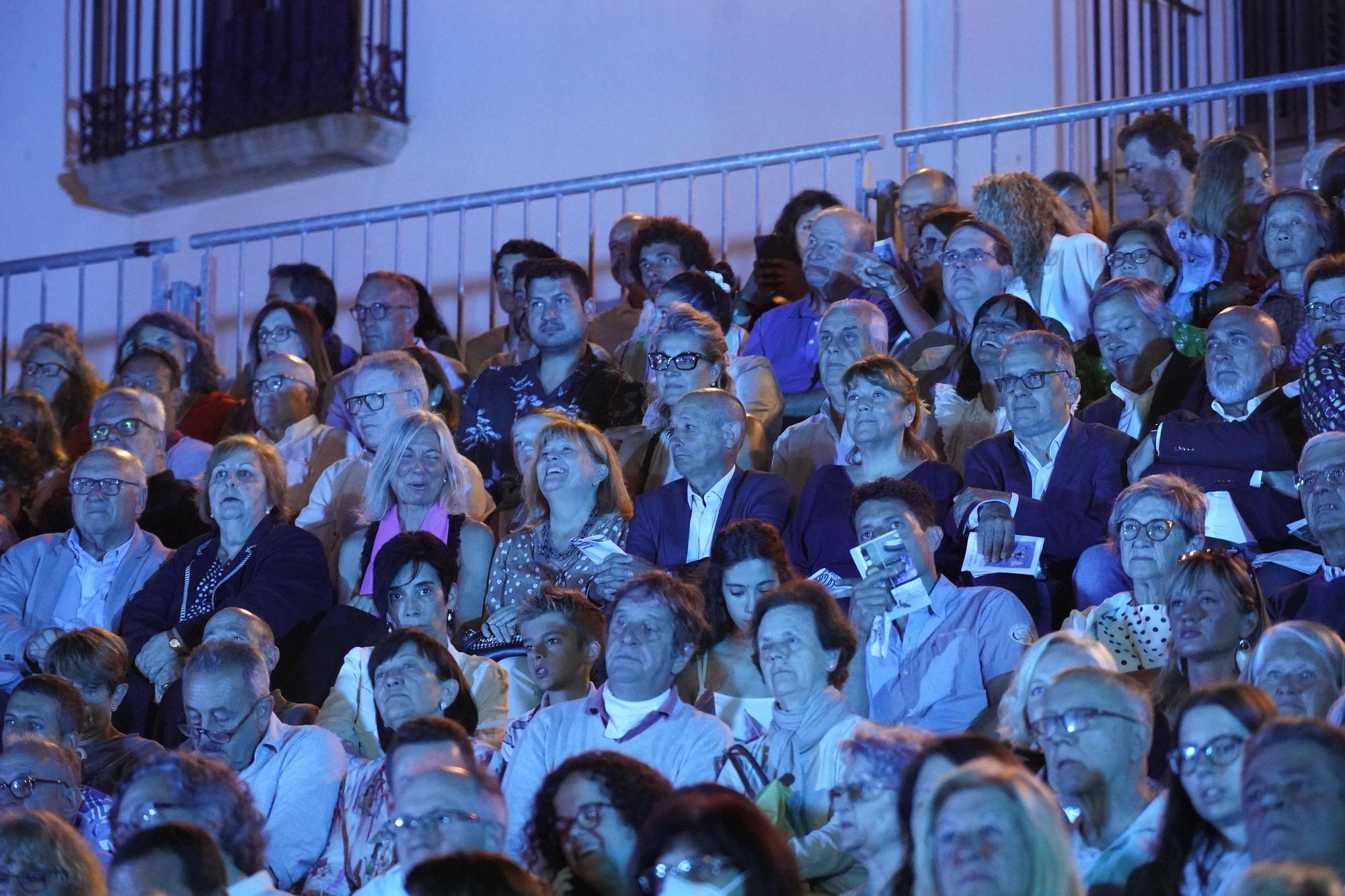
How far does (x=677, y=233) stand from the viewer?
875 cm

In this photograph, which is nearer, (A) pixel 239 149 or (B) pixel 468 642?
(B) pixel 468 642

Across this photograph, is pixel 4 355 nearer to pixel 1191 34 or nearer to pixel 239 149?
pixel 239 149

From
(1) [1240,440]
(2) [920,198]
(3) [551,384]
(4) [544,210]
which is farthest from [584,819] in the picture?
(4) [544,210]

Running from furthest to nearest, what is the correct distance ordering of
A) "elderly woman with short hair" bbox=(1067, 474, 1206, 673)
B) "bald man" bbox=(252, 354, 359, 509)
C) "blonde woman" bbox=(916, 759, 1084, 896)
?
"bald man" bbox=(252, 354, 359, 509)
"elderly woman with short hair" bbox=(1067, 474, 1206, 673)
"blonde woman" bbox=(916, 759, 1084, 896)

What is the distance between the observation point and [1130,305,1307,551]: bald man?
20.1 feet

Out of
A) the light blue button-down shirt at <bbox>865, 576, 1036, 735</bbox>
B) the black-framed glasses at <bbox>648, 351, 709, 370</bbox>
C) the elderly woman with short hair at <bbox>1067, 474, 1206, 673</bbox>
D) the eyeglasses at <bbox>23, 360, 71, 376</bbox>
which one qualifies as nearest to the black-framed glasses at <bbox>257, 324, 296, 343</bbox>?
the eyeglasses at <bbox>23, 360, 71, 376</bbox>

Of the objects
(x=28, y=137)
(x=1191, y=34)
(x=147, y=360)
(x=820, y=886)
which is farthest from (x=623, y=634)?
(x=28, y=137)

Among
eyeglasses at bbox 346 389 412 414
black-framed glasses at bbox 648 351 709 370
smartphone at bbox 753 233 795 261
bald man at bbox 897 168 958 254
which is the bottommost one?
eyeglasses at bbox 346 389 412 414

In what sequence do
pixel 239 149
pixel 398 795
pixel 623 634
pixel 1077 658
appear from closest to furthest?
pixel 398 795, pixel 1077 658, pixel 623 634, pixel 239 149

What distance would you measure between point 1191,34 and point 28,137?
22.6ft

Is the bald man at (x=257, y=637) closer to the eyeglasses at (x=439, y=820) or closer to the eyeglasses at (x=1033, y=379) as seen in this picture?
the eyeglasses at (x=439, y=820)

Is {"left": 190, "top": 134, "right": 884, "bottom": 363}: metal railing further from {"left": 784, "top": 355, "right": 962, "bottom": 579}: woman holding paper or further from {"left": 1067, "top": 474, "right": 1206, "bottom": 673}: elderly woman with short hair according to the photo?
{"left": 1067, "top": 474, "right": 1206, "bottom": 673}: elderly woman with short hair

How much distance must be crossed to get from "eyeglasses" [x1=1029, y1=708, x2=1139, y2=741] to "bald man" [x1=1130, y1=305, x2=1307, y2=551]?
5.55 ft

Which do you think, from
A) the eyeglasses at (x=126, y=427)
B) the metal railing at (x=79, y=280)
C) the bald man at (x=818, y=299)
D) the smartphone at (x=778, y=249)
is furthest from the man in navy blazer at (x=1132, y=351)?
the metal railing at (x=79, y=280)
